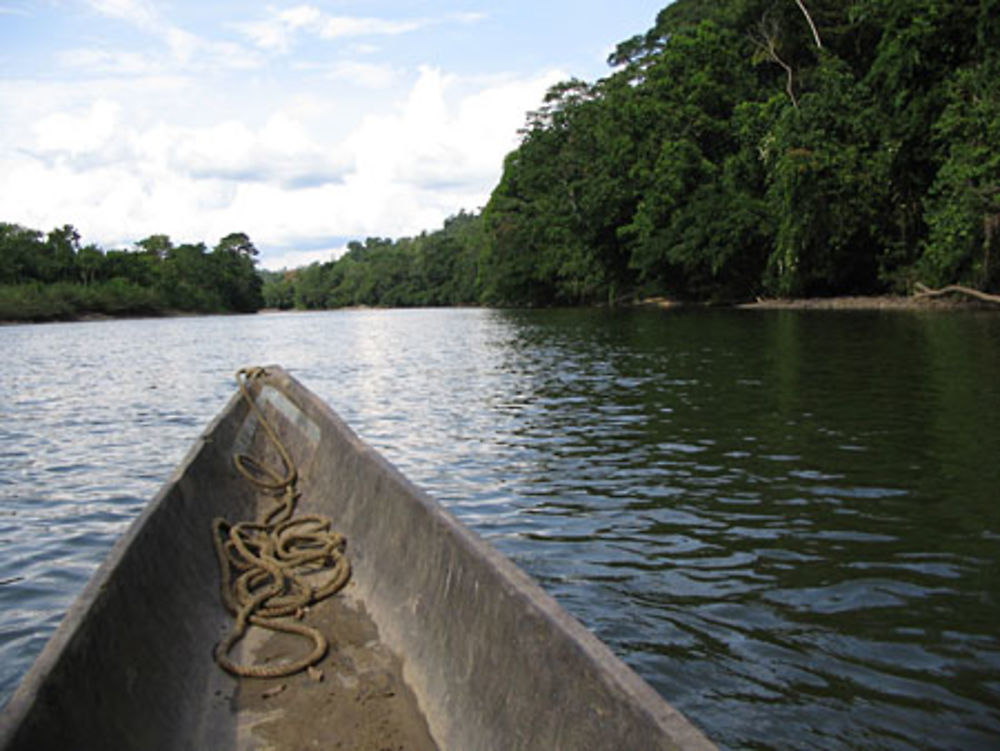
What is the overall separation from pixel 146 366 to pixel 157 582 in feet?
70.9

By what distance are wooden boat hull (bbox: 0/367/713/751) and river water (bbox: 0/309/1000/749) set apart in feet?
3.81

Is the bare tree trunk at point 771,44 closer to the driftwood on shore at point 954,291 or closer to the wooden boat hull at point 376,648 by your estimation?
the driftwood on shore at point 954,291

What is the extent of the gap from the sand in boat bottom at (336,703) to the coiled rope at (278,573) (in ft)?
0.21

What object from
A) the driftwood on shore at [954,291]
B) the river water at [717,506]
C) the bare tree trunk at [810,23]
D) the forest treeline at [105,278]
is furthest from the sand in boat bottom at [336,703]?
the forest treeline at [105,278]

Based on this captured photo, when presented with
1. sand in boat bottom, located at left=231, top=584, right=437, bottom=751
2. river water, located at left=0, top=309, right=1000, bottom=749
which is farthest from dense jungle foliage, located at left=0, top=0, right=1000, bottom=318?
sand in boat bottom, located at left=231, top=584, right=437, bottom=751

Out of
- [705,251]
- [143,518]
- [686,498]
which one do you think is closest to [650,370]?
[686,498]

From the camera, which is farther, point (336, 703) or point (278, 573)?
point (278, 573)

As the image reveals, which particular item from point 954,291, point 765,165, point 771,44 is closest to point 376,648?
point 954,291

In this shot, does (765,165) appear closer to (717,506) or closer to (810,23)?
(810,23)

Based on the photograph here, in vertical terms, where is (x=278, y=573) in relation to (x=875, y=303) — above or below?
below

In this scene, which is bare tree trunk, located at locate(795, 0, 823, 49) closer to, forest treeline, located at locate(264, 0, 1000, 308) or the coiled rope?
forest treeline, located at locate(264, 0, 1000, 308)

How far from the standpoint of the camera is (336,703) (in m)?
3.06

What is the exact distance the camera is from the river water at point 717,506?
3.66m

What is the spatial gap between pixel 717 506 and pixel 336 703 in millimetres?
4076
